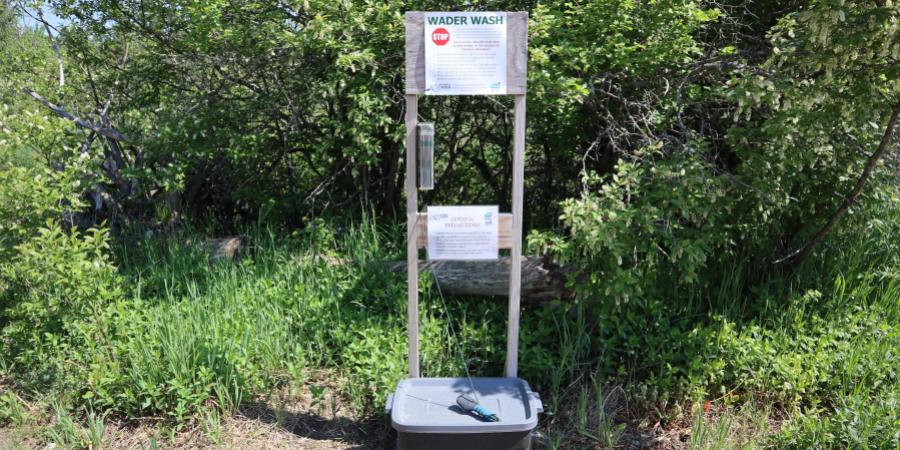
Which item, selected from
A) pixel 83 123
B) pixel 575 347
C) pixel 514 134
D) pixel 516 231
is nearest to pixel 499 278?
pixel 575 347

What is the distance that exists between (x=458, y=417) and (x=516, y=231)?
95 centimetres

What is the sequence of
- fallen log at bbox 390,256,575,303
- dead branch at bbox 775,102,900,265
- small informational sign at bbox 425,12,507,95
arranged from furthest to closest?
fallen log at bbox 390,256,575,303 → dead branch at bbox 775,102,900,265 → small informational sign at bbox 425,12,507,95

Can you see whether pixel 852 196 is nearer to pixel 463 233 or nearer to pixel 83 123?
pixel 463 233

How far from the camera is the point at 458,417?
10.6 feet

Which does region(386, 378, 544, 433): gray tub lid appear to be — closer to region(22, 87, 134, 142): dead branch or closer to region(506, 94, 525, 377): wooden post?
region(506, 94, 525, 377): wooden post

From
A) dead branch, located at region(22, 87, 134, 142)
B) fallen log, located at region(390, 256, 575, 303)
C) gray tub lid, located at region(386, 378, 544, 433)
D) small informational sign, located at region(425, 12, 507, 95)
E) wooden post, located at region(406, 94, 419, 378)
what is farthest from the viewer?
dead branch, located at region(22, 87, 134, 142)

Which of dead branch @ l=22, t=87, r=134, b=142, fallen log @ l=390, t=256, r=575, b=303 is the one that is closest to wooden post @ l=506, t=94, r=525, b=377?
fallen log @ l=390, t=256, r=575, b=303

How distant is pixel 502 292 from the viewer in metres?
4.49

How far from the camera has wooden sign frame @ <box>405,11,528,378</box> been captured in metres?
3.37

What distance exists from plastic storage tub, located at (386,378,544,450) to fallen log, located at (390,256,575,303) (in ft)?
2.94

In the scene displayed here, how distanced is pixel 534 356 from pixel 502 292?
53cm

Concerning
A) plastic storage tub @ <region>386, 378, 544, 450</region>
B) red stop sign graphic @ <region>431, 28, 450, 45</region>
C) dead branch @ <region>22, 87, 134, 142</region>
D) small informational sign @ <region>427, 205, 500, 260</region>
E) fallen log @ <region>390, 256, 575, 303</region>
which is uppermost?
red stop sign graphic @ <region>431, 28, 450, 45</region>

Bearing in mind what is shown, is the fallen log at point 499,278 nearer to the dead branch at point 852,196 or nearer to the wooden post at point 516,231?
the wooden post at point 516,231

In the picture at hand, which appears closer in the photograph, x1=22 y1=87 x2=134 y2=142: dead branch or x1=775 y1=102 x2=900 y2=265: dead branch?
x1=775 y1=102 x2=900 y2=265: dead branch
